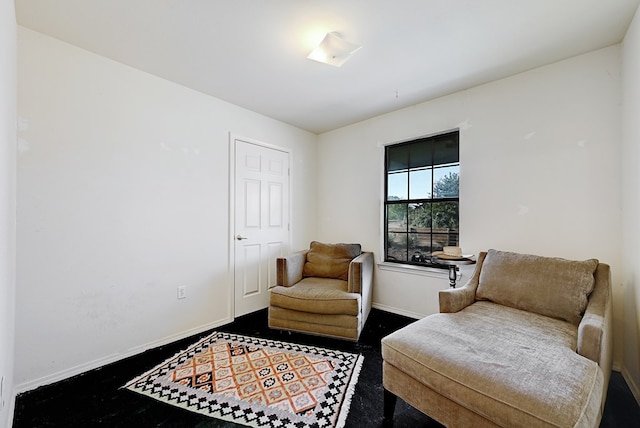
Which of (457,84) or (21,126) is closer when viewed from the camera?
(21,126)

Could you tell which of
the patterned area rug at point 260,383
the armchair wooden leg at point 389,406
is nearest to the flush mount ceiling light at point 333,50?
the armchair wooden leg at point 389,406

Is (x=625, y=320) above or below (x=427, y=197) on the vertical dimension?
below

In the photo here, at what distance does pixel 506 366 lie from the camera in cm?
114

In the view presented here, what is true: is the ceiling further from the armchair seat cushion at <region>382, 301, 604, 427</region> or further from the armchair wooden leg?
the armchair wooden leg

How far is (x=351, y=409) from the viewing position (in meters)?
1.55

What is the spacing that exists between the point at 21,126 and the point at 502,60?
3.41m

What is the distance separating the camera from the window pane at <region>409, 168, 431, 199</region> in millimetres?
2914

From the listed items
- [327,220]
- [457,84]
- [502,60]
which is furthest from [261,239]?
[502,60]

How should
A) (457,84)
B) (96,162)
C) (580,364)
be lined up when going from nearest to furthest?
(580,364) → (96,162) → (457,84)

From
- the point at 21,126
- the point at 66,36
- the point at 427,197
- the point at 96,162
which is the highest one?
the point at 66,36

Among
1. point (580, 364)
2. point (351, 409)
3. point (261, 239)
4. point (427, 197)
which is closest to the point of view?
point (580, 364)

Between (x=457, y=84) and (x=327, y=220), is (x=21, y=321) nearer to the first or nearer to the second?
(x=327, y=220)

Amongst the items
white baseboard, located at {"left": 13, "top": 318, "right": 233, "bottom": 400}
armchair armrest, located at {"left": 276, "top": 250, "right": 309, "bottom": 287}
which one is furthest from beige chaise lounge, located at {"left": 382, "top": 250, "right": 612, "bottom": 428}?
white baseboard, located at {"left": 13, "top": 318, "right": 233, "bottom": 400}

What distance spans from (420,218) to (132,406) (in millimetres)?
2827
